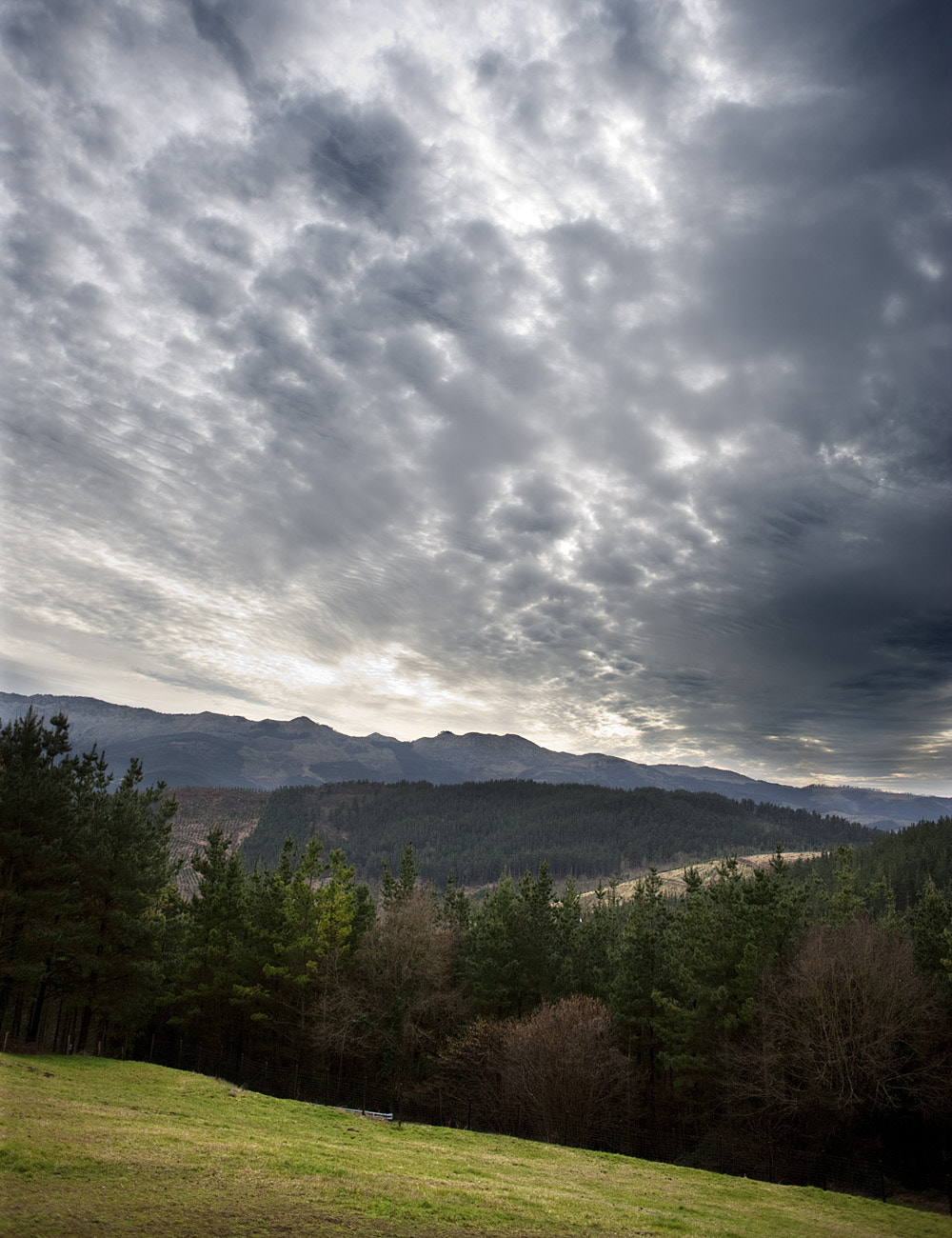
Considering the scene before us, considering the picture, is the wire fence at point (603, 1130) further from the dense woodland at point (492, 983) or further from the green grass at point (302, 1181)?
the green grass at point (302, 1181)

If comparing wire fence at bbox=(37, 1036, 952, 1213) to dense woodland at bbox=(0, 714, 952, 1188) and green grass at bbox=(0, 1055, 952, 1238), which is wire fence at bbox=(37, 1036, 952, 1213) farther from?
green grass at bbox=(0, 1055, 952, 1238)

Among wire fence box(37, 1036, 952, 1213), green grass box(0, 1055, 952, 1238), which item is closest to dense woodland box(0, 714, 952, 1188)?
wire fence box(37, 1036, 952, 1213)

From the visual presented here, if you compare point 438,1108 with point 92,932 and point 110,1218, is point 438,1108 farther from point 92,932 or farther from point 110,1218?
point 110,1218

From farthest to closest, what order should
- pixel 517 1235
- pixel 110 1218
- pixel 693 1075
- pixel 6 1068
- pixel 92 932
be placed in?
1. pixel 693 1075
2. pixel 92 932
3. pixel 6 1068
4. pixel 517 1235
5. pixel 110 1218

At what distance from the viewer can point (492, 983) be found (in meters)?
47.2

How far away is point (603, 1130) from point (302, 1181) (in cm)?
2921

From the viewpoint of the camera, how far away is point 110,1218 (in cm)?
1002

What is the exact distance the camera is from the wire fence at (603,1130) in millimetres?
32969

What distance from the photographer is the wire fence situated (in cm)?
3297

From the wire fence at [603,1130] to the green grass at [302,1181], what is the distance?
7593mm

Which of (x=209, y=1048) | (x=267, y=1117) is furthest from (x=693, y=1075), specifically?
(x=209, y=1048)

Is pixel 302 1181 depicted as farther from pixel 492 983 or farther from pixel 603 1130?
pixel 492 983

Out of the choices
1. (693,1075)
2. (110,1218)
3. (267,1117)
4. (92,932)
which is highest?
(110,1218)

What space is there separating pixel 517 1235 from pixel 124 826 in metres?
31.0
